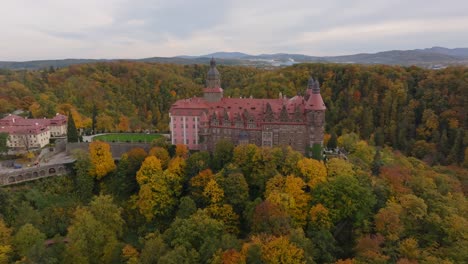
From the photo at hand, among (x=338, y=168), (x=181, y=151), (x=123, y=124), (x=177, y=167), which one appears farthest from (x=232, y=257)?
(x=123, y=124)

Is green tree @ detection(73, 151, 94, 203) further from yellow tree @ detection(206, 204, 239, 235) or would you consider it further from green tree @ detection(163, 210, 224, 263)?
yellow tree @ detection(206, 204, 239, 235)

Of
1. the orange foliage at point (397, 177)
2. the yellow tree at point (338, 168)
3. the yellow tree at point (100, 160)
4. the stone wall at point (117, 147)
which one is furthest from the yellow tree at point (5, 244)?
the orange foliage at point (397, 177)

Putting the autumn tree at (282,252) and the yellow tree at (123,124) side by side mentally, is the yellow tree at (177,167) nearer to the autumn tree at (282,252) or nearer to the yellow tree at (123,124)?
the autumn tree at (282,252)

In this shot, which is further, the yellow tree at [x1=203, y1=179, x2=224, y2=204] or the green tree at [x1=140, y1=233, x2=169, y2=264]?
the yellow tree at [x1=203, y1=179, x2=224, y2=204]

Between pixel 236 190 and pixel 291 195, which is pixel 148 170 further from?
pixel 291 195

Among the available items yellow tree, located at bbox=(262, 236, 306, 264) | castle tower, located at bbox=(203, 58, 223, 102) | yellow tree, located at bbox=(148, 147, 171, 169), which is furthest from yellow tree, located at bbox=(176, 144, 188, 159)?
yellow tree, located at bbox=(262, 236, 306, 264)
